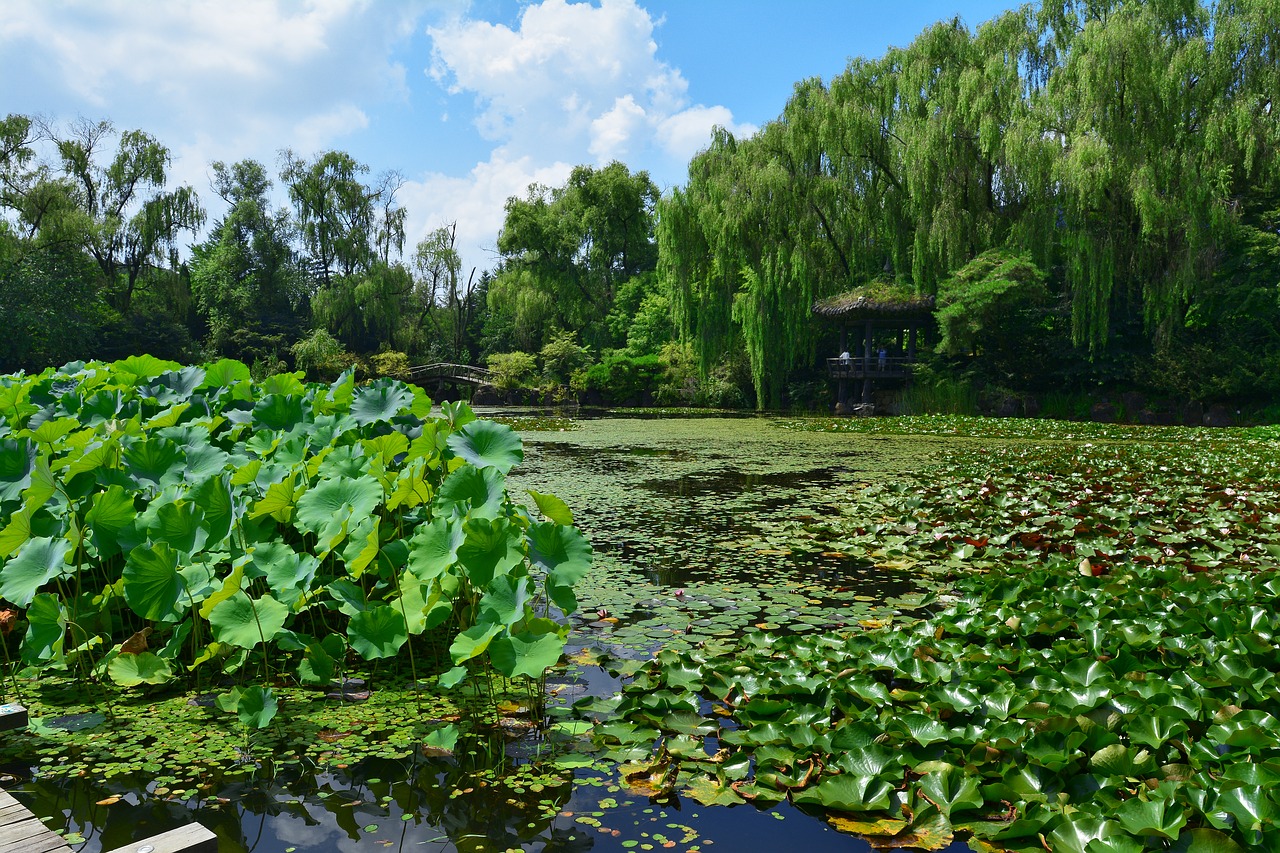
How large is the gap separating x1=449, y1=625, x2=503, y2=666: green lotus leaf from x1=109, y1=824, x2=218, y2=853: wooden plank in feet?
2.40

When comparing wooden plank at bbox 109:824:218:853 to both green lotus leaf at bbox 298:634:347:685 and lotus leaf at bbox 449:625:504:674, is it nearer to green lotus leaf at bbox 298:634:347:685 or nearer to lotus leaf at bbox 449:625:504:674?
lotus leaf at bbox 449:625:504:674

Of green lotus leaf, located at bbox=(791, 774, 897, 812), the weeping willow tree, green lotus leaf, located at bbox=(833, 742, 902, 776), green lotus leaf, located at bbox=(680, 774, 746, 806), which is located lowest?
green lotus leaf, located at bbox=(680, 774, 746, 806)

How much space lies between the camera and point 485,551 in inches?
85.4

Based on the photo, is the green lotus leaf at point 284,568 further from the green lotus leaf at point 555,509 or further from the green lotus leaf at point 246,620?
the green lotus leaf at point 555,509

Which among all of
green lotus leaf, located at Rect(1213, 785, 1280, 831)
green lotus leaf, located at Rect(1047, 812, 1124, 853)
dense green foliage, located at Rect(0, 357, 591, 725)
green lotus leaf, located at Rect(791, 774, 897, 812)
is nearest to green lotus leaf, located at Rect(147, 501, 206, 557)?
dense green foliage, located at Rect(0, 357, 591, 725)

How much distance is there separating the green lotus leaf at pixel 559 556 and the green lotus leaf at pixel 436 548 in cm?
21

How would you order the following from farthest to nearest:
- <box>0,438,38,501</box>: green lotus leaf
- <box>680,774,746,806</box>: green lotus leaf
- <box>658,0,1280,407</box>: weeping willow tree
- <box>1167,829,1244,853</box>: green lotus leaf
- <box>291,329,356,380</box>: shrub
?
<box>291,329,356,380</box>: shrub < <box>658,0,1280,407</box>: weeping willow tree < <box>0,438,38,501</box>: green lotus leaf < <box>680,774,746,806</box>: green lotus leaf < <box>1167,829,1244,853</box>: green lotus leaf

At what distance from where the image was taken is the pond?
1.72 m

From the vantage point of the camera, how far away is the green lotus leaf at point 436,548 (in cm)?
225

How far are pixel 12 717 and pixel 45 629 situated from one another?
500 mm

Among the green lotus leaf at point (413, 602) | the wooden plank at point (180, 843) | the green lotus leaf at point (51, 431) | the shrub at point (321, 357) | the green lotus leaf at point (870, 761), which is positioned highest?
the shrub at point (321, 357)

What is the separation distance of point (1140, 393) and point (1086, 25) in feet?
23.3

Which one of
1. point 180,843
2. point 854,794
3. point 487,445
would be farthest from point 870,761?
point 487,445

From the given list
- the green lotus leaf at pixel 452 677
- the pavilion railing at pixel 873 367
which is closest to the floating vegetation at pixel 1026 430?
the pavilion railing at pixel 873 367
